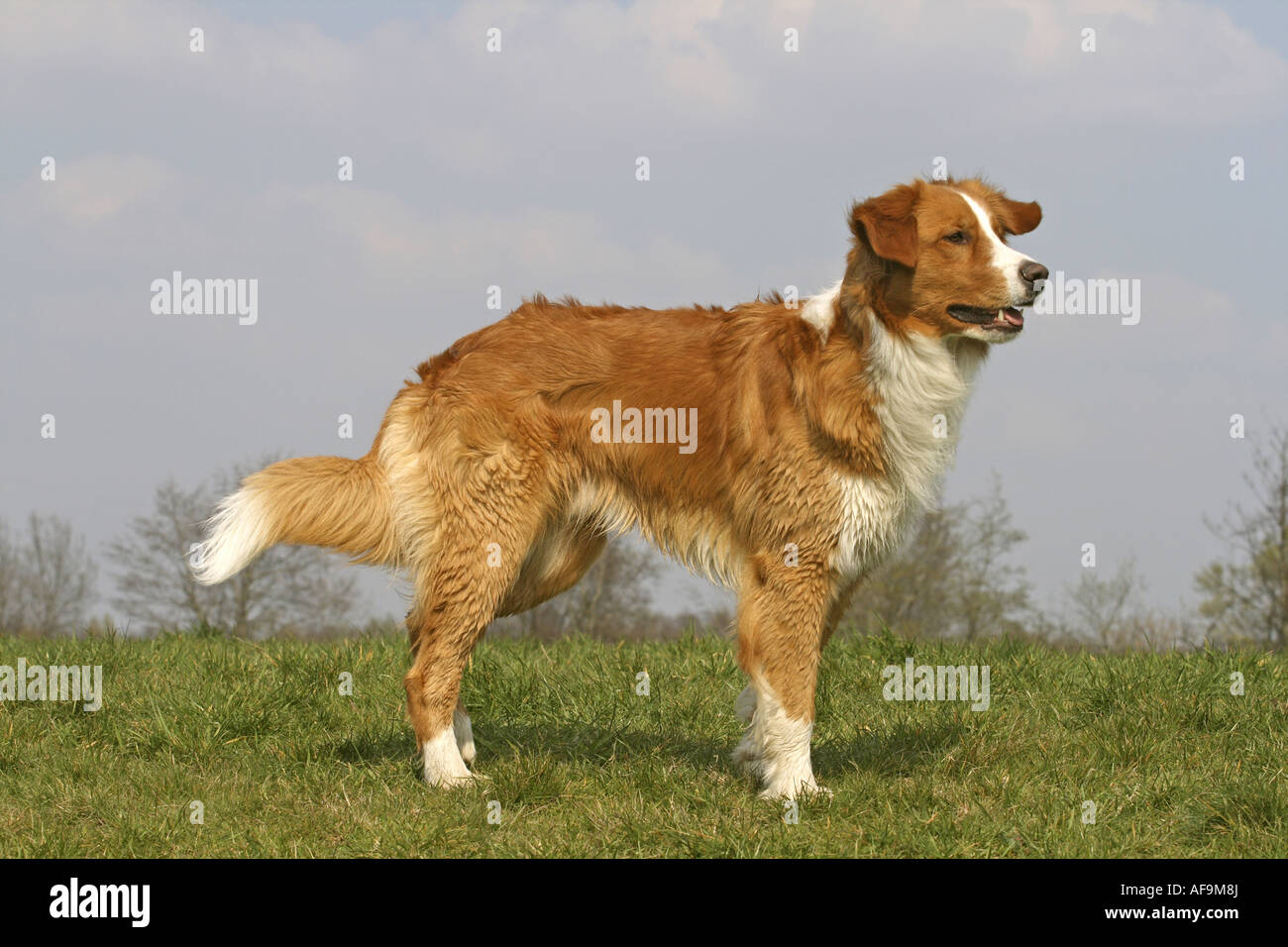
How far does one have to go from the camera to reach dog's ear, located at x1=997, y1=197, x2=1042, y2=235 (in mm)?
5879

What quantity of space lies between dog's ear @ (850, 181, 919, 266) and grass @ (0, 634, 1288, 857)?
2.44 meters

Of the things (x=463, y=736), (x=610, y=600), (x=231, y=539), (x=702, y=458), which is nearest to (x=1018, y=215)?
(x=702, y=458)

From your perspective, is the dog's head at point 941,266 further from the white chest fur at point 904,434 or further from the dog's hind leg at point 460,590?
the dog's hind leg at point 460,590

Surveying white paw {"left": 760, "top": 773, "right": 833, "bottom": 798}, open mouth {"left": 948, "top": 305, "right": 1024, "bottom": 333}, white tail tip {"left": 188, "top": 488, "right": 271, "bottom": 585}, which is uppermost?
open mouth {"left": 948, "top": 305, "right": 1024, "bottom": 333}

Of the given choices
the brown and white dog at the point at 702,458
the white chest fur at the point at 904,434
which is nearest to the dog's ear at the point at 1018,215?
the brown and white dog at the point at 702,458

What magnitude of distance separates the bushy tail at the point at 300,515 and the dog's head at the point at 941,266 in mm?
2658

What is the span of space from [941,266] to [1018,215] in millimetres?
777

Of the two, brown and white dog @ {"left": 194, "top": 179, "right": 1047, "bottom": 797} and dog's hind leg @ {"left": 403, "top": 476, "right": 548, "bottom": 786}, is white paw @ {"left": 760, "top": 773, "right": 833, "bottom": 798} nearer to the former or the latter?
brown and white dog @ {"left": 194, "top": 179, "right": 1047, "bottom": 797}

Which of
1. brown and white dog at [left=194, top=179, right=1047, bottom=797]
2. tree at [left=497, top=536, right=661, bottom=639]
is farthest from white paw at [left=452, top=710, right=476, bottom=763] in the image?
tree at [left=497, top=536, right=661, bottom=639]

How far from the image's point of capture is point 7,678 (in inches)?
307

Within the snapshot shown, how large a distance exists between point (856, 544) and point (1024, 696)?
2260 mm

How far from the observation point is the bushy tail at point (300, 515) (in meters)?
6.01

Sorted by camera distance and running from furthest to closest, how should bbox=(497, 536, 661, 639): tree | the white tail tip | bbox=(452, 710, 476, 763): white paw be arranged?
bbox=(497, 536, 661, 639): tree
bbox=(452, 710, 476, 763): white paw
the white tail tip
